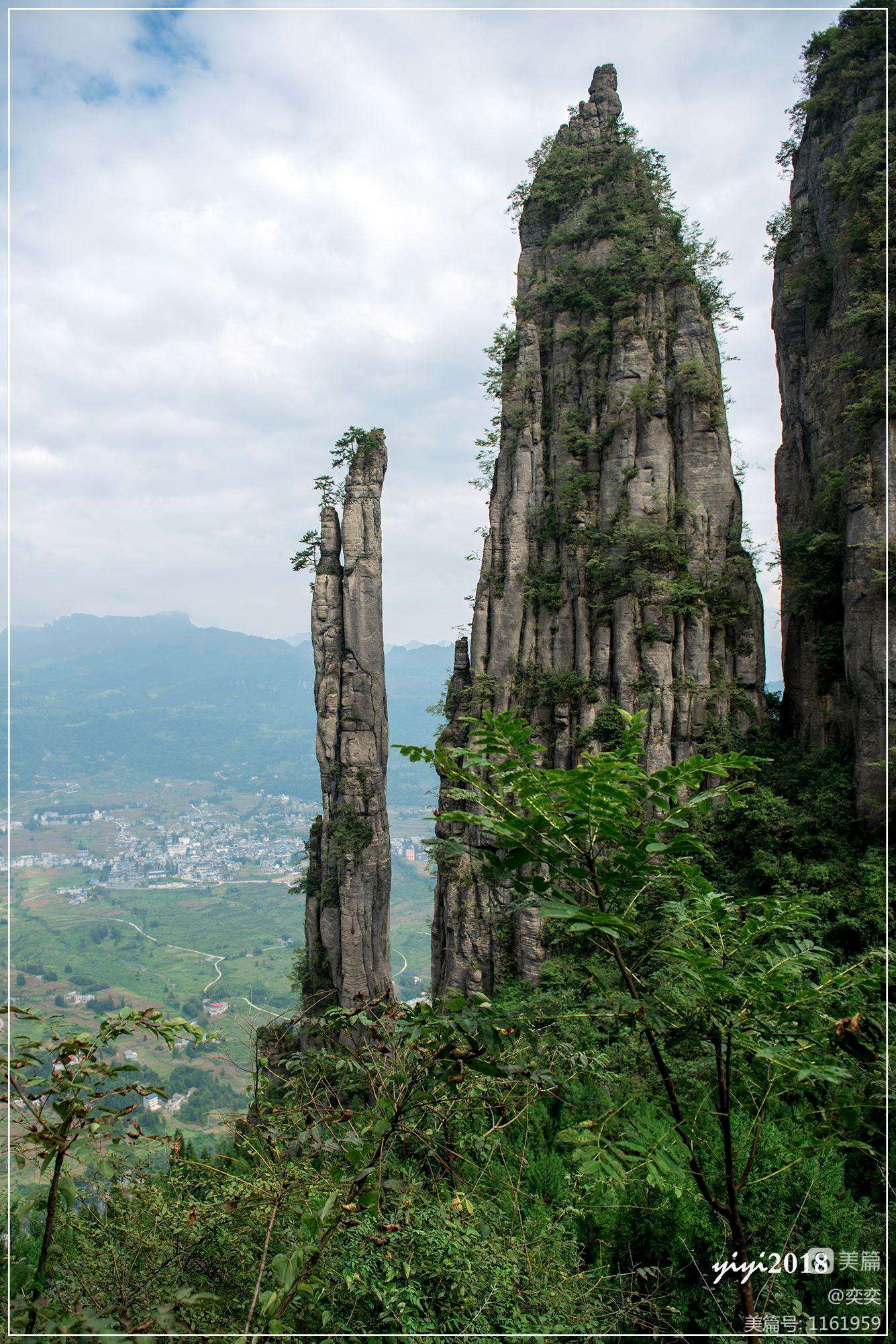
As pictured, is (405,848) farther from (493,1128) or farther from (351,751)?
(493,1128)

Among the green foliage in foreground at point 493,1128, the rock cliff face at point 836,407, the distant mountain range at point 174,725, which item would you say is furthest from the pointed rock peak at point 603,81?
the distant mountain range at point 174,725

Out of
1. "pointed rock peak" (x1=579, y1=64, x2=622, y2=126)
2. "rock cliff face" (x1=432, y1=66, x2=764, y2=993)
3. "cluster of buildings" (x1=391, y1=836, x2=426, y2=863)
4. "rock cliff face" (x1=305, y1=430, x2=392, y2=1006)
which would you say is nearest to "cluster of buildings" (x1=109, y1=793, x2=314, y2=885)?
"cluster of buildings" (x1=391, y1=836, x2=426, y2=863)

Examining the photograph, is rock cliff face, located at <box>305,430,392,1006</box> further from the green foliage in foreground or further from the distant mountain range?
the distant mountain range

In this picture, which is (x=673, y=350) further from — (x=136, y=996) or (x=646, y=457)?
(x=136, y=996)

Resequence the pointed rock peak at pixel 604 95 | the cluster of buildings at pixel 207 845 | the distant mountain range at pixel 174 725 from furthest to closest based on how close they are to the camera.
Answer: the distant mountain range at pixel 174 725
the cluster of buildings at pixel 207 845
the pointed rock peak at pixel 604 95

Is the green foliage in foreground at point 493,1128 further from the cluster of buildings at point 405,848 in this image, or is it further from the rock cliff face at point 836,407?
the cluster of buildings at point 405,848

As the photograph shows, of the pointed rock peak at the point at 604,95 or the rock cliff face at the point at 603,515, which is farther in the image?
the pointed rock peak at the point at 604,95

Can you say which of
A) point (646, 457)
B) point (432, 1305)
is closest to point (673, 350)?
point (646, 457)
